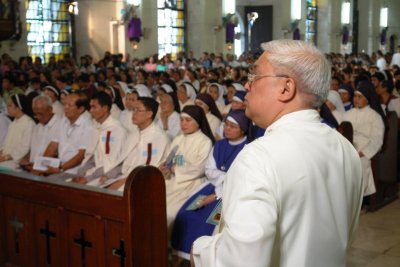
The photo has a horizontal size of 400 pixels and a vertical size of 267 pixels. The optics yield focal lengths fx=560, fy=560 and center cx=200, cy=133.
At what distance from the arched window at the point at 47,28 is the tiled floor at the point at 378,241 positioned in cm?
1536

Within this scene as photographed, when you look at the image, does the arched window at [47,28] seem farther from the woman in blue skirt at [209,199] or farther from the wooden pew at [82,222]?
the wooden pew at [82,222]

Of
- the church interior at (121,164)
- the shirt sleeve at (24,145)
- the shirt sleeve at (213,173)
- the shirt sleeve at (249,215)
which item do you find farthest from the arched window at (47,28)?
the shirt sleeve at (249,215)

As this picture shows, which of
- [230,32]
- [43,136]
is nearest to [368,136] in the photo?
[43,136]

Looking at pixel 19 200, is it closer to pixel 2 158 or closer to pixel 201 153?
pixel 201 153

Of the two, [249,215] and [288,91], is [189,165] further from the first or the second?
[249,215]

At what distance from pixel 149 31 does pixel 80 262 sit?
732 inches

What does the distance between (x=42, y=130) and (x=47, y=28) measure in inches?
546

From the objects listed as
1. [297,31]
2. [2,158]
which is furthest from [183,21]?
[2,158]

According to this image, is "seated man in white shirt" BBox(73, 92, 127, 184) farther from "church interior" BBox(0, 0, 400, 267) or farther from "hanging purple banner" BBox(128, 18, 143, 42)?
"hanging purple banner" BBox(128, 18, 143, 42)

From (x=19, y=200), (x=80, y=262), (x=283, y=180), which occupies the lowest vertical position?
(x=80, y=262)

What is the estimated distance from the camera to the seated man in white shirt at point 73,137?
6784 millimetres

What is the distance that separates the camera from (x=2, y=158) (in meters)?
7.30

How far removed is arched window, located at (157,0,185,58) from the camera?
945 inches

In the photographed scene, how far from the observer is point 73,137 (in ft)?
22.8
